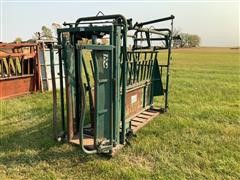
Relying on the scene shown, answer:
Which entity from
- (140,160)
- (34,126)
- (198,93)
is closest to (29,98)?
(34,126)

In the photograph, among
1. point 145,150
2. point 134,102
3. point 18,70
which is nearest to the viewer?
point 145,150

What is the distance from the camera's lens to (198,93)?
7.86 metres

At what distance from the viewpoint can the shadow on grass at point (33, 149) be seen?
3492 millimetres

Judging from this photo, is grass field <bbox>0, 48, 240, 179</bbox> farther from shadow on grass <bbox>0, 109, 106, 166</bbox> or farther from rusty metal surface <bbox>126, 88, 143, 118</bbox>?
rusty metal surface <bbox>126, 88, 143, 118</bbox>

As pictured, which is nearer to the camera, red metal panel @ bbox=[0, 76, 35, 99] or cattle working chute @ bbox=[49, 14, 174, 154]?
cattle working chute @ bbox=[49, 14, 174, 154]

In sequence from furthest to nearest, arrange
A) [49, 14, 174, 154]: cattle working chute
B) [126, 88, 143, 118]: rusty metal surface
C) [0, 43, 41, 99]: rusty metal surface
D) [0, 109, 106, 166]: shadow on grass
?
[0, 43, 41, 99]: rusty metal surface → [126, 88, 143, 118]: rusty metal surface → [0, 109, 106, 166]: shadow on grass → [49, 14, 174, 154]: cattle working chute

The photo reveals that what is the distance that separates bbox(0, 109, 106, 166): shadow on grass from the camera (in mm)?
3492

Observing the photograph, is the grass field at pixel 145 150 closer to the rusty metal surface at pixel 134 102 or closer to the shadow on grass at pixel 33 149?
the shadow on grass at pixel 33 149

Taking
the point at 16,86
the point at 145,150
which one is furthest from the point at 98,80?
the point at 16,86

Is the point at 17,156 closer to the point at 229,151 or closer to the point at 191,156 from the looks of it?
the point at 191,156

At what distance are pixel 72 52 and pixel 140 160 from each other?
1.71 meters

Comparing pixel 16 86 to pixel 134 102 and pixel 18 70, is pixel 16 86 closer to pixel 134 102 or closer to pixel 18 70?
pixel 18 70

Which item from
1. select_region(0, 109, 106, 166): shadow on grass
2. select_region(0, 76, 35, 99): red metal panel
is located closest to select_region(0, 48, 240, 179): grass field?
select_region(0, 109, 106, 166): shadow on grass

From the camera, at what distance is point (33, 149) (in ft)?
12.4
